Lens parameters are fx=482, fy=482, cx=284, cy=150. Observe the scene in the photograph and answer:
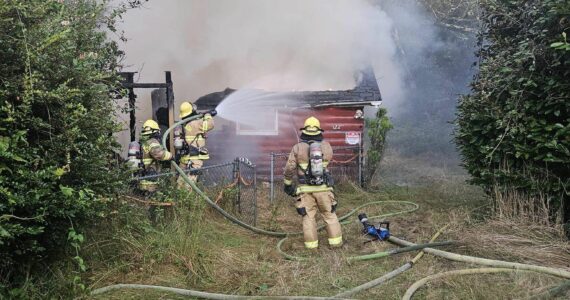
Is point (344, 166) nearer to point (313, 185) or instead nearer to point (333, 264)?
point (313, 185)

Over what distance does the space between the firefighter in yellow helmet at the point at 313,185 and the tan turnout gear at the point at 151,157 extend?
1.73 metres

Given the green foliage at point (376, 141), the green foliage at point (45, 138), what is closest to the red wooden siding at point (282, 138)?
the green foliage at point (376, 141)

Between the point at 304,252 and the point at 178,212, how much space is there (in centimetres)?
160

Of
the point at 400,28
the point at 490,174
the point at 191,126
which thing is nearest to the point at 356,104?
the point at 191,126

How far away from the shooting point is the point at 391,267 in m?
5.10

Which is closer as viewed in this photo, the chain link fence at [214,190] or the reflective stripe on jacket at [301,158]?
the chain link fence at [214,190]

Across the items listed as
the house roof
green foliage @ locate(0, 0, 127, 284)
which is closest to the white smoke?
the house roof

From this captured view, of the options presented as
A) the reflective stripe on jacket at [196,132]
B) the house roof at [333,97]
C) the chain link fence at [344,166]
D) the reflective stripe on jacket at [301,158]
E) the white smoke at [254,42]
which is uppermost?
the white smoke at [254,42]

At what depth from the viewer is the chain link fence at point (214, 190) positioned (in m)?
5.64

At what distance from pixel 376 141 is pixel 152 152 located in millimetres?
5838

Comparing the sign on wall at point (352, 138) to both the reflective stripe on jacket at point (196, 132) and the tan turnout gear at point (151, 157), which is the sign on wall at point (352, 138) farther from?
the tan turnout gear at point (151, 157)

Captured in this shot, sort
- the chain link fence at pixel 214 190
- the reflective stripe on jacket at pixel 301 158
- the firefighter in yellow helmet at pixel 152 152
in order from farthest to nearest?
1. the firefighter in yellow helmet at pixel 152 152
2. the reflective stripe on jacket at pixel 301 158
3. the chain link fence at pixel 214 190

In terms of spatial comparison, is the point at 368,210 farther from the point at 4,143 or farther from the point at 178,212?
the point at 4,143

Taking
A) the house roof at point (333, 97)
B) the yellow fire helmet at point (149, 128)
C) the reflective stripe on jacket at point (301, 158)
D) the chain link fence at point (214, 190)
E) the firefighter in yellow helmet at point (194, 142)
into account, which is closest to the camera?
the chain link fence at point (214, 190)
